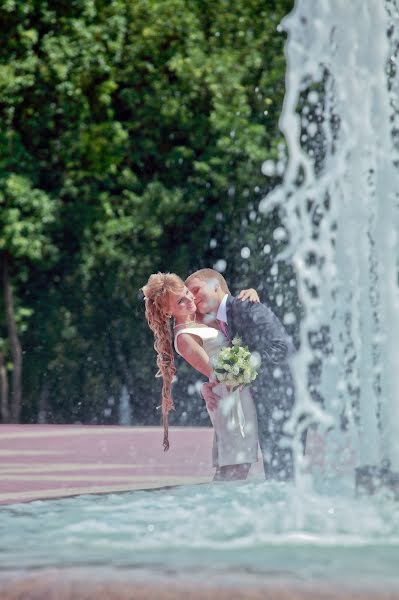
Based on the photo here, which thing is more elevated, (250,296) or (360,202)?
(360,202)

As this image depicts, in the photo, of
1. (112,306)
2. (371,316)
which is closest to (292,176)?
(371,316)

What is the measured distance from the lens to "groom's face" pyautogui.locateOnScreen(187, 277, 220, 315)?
7785 millimetres

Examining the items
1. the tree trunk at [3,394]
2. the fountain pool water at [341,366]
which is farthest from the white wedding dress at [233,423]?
the tree trunk at [3,394]

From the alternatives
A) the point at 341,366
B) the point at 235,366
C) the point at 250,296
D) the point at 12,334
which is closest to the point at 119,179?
the point at 12,334

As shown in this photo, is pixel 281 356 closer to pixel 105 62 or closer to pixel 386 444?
pixel 386 444

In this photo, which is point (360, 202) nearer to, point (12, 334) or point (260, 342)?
point (260, 342)

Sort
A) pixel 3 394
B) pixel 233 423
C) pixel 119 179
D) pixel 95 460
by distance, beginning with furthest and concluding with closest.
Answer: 1. pixel 119 179
2. pixel 3 394
3. pixel 95 460
4. pixel 233 423

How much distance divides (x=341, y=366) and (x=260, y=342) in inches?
60.6

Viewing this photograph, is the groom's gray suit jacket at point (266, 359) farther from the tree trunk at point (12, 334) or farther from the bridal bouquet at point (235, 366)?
the tree trunk at point (12, 334)

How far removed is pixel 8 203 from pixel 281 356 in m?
15.6

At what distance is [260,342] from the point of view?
7840mm

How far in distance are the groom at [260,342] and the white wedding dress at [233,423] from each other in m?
0.07

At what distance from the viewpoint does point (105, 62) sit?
2414 centimetres

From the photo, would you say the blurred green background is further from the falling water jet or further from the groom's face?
the groom's face
